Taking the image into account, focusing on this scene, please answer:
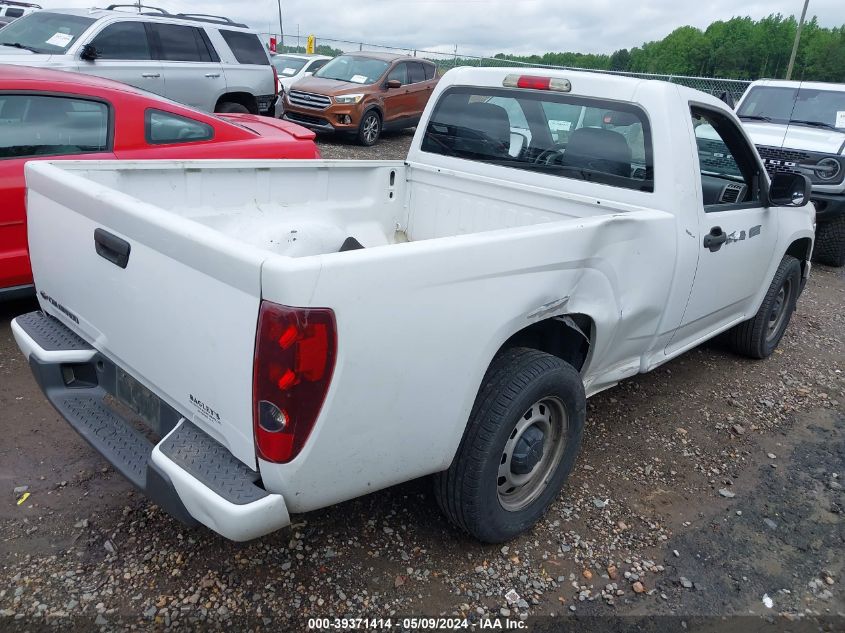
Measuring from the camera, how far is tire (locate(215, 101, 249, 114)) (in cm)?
1012

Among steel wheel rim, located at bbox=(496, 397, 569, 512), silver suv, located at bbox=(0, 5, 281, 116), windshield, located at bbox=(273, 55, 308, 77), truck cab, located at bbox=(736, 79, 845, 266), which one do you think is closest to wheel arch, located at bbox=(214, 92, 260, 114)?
silver suv, located at bbox=(0, 5, 281, 116)

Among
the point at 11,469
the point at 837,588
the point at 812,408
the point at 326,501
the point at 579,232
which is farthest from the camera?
the point at 812,408

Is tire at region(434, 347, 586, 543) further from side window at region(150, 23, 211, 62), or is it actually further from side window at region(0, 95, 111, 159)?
side window at region(150, 23, 211, 62)

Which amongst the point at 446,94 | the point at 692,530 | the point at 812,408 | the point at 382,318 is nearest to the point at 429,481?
the point at 692,530

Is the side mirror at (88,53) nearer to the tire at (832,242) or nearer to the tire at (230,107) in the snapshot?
the tire at (230,107)

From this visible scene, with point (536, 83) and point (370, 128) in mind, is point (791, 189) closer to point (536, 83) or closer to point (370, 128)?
point (536, 83)

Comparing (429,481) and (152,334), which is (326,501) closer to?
(152,334)

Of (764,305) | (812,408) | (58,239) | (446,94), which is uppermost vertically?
(446,94)

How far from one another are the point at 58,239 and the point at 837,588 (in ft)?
11.4

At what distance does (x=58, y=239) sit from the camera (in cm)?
260

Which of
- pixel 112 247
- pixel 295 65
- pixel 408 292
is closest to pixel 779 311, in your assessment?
pixel 408 292

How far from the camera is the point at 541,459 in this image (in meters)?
2.87

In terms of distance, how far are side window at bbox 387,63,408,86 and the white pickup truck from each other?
10235 millimetres

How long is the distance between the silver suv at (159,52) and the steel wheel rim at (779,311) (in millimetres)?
7818
